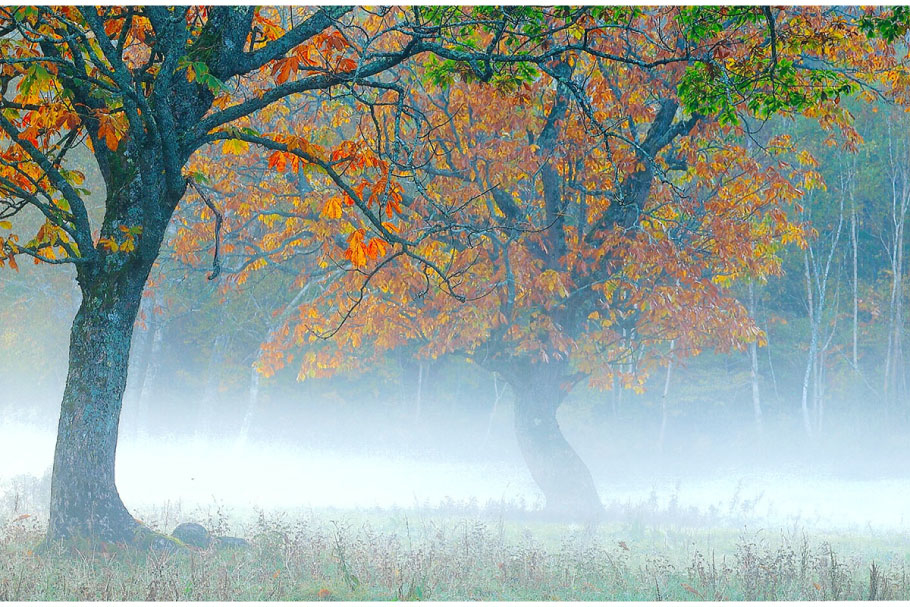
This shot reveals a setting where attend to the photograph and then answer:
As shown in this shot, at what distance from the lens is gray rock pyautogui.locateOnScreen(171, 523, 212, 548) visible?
8.35 metres

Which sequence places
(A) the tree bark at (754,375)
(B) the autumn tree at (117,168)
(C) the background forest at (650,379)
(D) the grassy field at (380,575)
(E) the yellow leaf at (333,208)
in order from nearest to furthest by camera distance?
1. (D) the grassy field at (380,575)
2. (E) the yellow leaf at (333,208)
3. (B) the autumn tree at (117,168)
4. (C) the background forest at (650,379)
5. (A) the tree bark at (754,375)

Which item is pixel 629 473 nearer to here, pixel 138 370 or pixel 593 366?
pixel 593 366

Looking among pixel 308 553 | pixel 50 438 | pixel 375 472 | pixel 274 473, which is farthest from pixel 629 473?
pixel 308 553

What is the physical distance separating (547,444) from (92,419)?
10.3m

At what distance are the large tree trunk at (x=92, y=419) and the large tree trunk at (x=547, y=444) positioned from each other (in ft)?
31.4

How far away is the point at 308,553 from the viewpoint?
25.8 feet

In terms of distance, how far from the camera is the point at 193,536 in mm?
8438

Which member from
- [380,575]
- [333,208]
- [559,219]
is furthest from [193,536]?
[559,219]

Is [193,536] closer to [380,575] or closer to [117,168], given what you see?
[380,575]

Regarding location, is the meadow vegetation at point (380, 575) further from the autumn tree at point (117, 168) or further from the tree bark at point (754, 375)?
the tree bark at point (754, 375)

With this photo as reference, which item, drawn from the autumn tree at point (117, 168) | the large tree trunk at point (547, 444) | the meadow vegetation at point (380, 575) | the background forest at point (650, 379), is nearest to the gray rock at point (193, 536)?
the meadow vegetation at point (380, 575)

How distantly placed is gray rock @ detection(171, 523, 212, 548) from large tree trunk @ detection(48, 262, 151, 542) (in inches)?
28.9

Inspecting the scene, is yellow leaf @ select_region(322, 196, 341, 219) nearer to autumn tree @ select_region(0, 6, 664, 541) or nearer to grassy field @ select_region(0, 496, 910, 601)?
autumn tree @ select_region(0, 6, 664, 541)

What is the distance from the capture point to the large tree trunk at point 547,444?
16062mm
